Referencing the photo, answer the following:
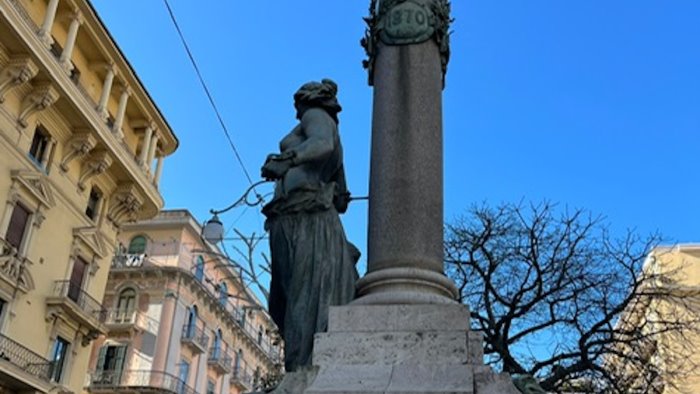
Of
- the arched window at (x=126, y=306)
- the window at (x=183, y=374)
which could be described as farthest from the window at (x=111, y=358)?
A: the window at (x=183, y=374)

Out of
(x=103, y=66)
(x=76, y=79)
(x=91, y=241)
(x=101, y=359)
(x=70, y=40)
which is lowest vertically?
(x=101, y=359)

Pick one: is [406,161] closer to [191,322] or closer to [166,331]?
[166,331]

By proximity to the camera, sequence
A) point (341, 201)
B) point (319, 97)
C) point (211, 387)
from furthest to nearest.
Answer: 1. point (211, 387)
2. point (319, 97)
3. point (341, 201)

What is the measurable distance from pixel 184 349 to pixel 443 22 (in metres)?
33.9

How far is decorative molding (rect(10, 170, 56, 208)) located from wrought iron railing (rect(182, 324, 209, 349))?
15221mm

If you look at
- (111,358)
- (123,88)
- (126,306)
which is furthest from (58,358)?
(126,306)

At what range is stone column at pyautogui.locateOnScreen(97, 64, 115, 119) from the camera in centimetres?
2578

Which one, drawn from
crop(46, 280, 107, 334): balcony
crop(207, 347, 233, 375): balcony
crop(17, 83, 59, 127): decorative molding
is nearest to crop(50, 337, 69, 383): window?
crop(46, 280, 107, 334): balcony

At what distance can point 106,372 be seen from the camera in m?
35.1

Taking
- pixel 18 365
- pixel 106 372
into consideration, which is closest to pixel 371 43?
pixel 18 365

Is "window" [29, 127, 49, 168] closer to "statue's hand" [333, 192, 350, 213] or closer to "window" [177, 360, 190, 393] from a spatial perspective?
"window" [177, 360, 190, 393]

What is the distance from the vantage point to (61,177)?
24.3 meters

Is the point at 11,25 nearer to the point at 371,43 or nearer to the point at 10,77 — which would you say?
the point at 10,77

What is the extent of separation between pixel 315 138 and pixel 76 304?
834 inches
